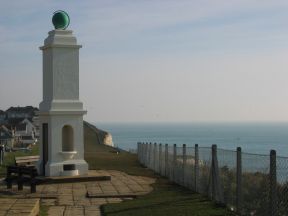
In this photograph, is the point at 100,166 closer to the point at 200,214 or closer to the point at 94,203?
the point at 94,203

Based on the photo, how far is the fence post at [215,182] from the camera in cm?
1518

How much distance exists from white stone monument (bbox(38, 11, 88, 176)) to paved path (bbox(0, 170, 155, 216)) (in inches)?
62.3

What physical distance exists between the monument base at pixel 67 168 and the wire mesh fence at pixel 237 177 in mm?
3401

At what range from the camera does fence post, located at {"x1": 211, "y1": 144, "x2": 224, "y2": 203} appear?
49.8 feet

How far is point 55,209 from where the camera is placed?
1504 centimetres

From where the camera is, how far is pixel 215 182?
15.6 m

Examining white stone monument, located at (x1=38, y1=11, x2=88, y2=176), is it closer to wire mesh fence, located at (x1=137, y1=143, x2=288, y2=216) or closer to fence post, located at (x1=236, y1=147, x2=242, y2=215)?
wire mesh fence, located at (x1=137, y1=143, x2=288, y2=216)

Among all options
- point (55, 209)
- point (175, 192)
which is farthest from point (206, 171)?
point (55, 209)

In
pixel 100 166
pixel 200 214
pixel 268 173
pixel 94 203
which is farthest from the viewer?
pixel 100 166

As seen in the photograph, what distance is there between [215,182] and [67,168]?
318 inches

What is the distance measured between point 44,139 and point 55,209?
27.7 feet

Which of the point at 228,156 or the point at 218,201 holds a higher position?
the point at 228,156

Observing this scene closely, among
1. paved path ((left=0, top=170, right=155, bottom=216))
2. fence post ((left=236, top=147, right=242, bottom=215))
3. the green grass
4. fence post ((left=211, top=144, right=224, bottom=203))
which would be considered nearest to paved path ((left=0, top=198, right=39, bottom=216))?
paved path ((left=0, top=170, right=155, bottom=216))

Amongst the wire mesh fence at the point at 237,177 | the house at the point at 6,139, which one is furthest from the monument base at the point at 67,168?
the house at the point at 6,139
